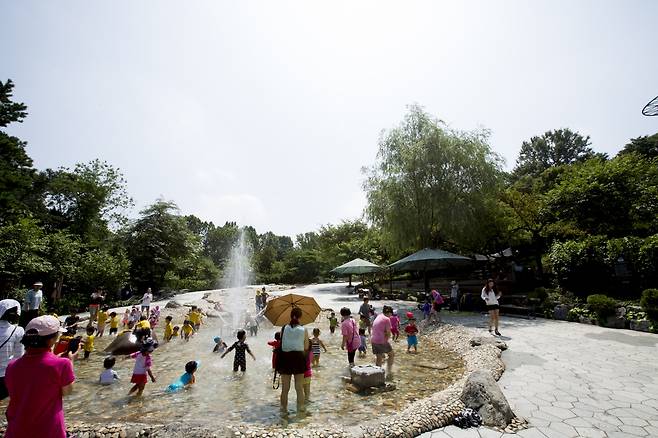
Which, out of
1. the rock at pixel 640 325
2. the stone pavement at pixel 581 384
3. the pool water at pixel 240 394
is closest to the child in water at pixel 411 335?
the pool water at pixel 240 394

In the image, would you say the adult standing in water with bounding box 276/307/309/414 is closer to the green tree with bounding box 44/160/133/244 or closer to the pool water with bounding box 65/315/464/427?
the pool water with bounding box 65/315/464/427

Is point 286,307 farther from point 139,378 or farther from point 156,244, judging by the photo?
point 156,244

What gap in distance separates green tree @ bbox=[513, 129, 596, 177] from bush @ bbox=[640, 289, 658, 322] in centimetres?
4510

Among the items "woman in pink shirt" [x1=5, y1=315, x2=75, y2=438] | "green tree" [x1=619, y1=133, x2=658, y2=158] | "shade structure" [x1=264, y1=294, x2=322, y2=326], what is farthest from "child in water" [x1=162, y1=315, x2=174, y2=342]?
"green tree" [x1=619, y1=133, x2=658, y2=158]

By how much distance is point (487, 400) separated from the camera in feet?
16.9

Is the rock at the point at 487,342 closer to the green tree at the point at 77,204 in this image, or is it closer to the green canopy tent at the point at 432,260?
the green canopy tent at the point at 432,260

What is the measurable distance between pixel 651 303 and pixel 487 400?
9.27 meters

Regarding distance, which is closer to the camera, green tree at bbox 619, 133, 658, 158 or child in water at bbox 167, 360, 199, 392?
child in water at bbox 167, 360, 199, 392

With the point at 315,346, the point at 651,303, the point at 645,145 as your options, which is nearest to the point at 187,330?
the point at 315,346

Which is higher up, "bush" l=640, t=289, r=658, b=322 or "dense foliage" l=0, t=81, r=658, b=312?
"dense foliage" l=0, t=81, r=658, b=312

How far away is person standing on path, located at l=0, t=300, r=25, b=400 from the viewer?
4.46 m

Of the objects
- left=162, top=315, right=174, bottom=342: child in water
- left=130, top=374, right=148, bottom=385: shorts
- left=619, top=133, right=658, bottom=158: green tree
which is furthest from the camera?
left=619, top=133, right=658, bottom=158: green tree

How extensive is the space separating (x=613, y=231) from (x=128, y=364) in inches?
853

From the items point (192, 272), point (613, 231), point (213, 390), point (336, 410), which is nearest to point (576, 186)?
point (613, 231)
